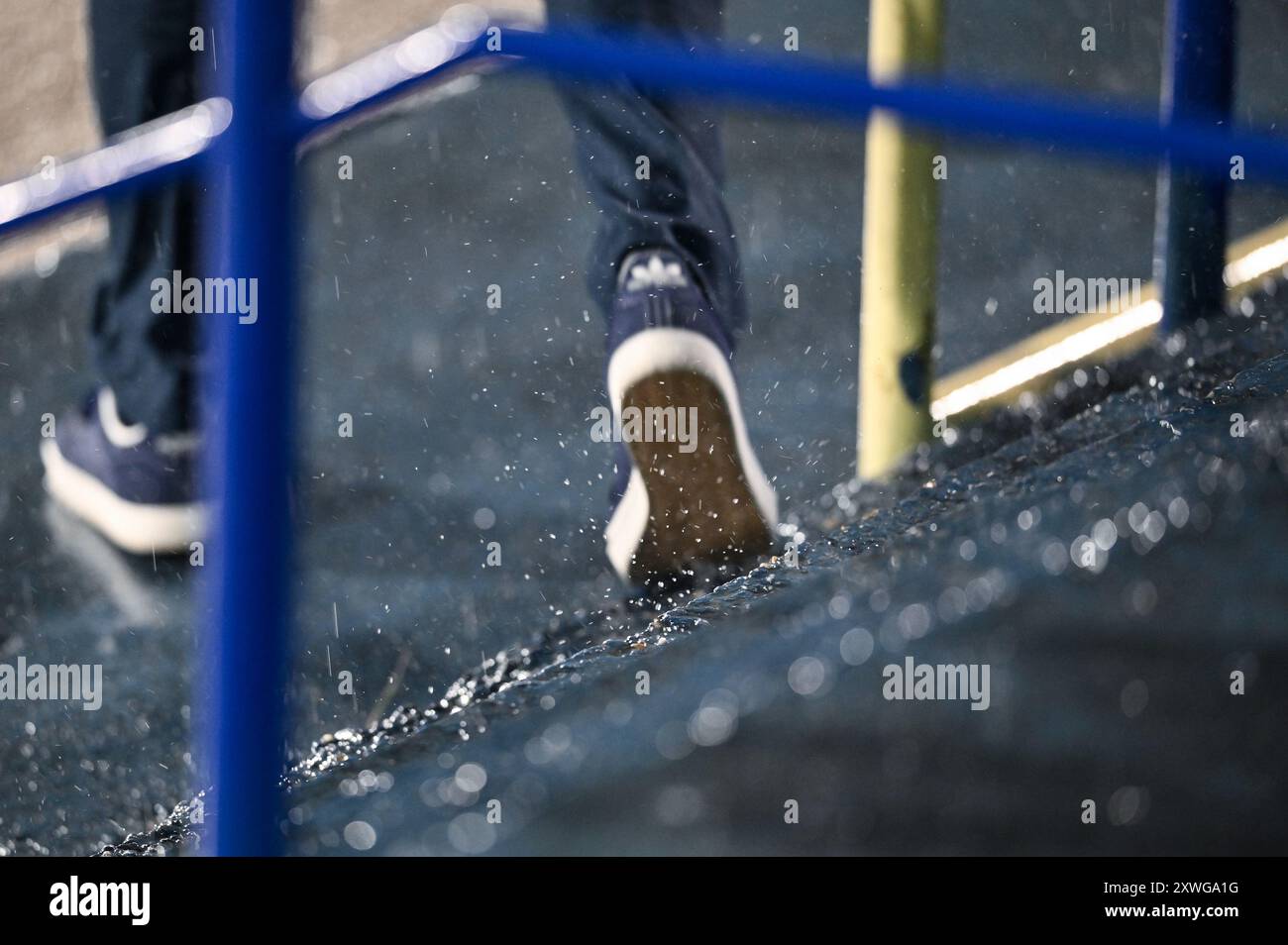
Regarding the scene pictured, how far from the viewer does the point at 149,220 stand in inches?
42.4

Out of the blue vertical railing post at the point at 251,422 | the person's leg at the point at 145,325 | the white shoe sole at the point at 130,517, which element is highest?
the person's leg at the point at 145,325

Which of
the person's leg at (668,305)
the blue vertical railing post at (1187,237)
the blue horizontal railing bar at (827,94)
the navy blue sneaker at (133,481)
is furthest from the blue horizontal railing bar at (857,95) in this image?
the navy blue sneaker at (133,481)

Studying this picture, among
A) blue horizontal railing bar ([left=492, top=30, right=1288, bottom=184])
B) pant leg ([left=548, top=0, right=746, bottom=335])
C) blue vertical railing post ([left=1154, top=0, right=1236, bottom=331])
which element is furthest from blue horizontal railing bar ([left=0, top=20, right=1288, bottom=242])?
blue vertical railing post ([left=1154, top=0, right=1236, bottom=331])

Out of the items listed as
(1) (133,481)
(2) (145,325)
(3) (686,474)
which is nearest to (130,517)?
(1) (133,481)

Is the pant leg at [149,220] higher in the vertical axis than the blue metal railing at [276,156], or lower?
higher

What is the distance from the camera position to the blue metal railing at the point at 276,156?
1.76 ft

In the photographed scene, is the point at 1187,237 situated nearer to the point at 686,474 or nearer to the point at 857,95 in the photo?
the point at 686,474

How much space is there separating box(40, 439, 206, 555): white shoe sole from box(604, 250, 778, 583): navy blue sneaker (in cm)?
35

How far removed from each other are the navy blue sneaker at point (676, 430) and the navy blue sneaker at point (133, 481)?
344 millimetres

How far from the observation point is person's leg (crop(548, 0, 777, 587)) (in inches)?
35.4

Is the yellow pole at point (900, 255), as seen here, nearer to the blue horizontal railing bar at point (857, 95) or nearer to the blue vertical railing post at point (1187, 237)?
the blue vertical railing post at point (1187, 237)

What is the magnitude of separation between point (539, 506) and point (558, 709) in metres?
0.43

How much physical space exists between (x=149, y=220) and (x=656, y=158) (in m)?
0.39

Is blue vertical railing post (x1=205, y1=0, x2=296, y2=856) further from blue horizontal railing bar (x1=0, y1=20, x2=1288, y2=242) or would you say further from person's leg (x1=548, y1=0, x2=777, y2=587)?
person's leg (x1=548, y1=0, x2=777, y2=587)
